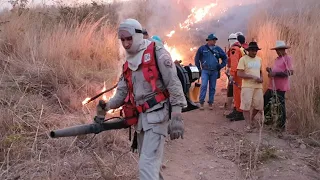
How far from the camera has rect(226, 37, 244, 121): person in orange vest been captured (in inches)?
267

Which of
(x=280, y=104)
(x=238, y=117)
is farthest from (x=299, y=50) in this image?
(x=238, y=117)

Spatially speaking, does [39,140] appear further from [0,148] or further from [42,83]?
[42,83]

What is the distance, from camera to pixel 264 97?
6246mm

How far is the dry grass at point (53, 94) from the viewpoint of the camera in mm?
4051

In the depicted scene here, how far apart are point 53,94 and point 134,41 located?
304cm

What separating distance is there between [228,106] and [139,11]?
5265mm

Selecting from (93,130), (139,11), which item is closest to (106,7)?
(139,11)

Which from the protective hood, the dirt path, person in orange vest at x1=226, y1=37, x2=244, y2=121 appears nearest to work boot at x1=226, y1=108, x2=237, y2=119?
person in orange vest at x1=226, y1=37, x2=244, y2=121

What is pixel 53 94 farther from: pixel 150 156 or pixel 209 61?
pixel 209 61

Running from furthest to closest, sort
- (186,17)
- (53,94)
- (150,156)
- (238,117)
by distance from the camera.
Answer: (186,17)
(238,117)
(53,94)
(150,156)

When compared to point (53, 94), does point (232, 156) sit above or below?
below

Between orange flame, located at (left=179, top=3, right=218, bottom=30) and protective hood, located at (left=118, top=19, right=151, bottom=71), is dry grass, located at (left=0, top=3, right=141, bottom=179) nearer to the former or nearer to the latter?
protective hood, located at (left=118, top=19, right=151, bottom=71)

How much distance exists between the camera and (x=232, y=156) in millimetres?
5246

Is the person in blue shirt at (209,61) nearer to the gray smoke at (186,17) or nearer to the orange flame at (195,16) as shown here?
the gray smoke at (186,17)
